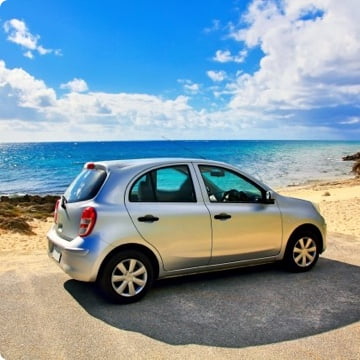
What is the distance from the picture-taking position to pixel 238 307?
15.2 ft

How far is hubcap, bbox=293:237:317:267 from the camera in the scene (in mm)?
5891

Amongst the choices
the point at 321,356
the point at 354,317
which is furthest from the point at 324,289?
the point at 321,356

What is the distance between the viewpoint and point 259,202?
5633mm

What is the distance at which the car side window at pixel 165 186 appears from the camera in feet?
16.1

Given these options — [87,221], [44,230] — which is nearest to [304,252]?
[87,221]

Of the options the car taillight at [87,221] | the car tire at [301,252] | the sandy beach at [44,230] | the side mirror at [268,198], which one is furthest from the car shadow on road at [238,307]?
the sandy beach at [44,230]

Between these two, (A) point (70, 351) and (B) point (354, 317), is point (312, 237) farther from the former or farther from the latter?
(A) point (70, 351)

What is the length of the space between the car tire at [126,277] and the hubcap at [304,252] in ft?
7.28

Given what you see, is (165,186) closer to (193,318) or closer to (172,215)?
(172,215)

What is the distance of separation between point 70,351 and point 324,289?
127 inches

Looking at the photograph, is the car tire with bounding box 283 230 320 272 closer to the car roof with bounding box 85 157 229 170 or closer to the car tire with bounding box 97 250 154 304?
the car roof with bounding box 85 157 229 170

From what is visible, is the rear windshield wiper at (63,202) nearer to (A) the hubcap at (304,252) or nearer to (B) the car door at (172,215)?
(B) the car door at (172,215)

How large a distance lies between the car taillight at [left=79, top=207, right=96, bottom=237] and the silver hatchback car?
11 millimetres

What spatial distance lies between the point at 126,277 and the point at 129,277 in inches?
1.3
